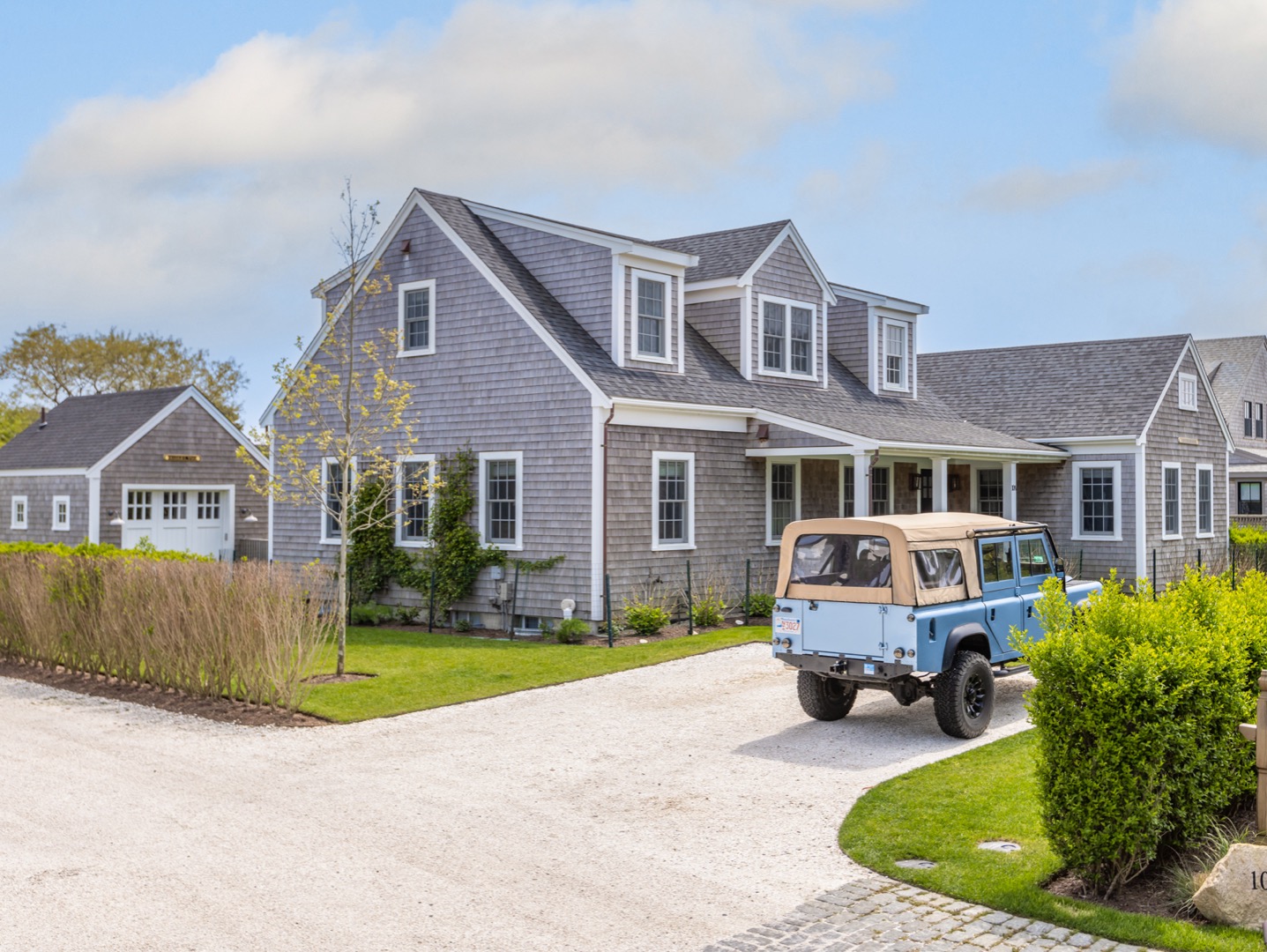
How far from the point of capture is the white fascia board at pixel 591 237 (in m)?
19.6

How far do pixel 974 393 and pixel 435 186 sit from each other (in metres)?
16.1

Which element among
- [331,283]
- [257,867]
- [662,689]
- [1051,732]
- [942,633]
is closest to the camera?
[1051,732]

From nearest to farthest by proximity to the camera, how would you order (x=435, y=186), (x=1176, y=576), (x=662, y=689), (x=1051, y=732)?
(x=1051, y=732)
(x=662, y=689)
(x=435, y=186)
(x=1176, y=576)

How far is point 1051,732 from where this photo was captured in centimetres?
646

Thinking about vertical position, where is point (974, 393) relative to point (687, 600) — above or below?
above

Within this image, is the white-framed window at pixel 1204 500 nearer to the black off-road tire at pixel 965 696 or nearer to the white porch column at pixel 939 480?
the white porch column at pixel 939 480

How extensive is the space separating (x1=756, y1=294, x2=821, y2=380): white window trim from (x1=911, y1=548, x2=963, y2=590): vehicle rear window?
11842mm

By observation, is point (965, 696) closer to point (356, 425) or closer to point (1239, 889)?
point (1239, 889)

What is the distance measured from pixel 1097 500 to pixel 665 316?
1237 cm

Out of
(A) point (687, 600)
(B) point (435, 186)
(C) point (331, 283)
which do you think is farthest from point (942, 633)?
(C) point (331, 283)

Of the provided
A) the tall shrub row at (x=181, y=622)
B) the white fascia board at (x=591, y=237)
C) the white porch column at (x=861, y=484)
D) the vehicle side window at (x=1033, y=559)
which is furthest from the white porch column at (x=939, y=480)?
the tall shrub row at (x=181, y=622)

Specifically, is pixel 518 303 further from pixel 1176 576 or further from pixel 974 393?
pixel 1176 576

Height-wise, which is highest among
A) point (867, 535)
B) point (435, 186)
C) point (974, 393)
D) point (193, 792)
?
point (435, 186)

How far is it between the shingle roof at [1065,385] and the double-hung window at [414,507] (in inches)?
587
